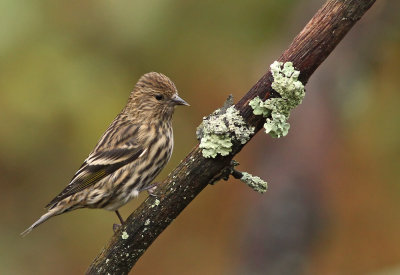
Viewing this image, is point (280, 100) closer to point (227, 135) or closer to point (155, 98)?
point (227, 135)

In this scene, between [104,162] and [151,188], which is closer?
[151,188]

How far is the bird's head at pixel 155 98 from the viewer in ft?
22.1

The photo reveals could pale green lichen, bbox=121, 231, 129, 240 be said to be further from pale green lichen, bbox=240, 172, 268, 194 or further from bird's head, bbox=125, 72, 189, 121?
bird's head, bbox=125, 72, 189, 121

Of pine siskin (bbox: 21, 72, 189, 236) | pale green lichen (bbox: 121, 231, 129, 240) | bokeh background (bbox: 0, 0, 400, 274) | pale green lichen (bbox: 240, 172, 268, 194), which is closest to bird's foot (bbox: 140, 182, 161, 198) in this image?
pine siskin (bbox: 21, 72, 189, 236)

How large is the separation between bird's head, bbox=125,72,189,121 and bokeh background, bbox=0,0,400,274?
2.06ft

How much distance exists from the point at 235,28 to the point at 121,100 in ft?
4.31

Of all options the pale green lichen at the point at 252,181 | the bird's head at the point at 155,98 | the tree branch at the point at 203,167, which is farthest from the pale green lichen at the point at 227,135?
the bird's head at the point at 155,98

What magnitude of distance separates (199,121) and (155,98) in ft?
4.37

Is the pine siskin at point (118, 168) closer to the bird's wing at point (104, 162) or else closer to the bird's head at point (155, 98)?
the bird's wing at point (104, 162)

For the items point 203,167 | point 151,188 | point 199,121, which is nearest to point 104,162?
point 151,188

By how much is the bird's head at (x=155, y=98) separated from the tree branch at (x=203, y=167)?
2.15 m

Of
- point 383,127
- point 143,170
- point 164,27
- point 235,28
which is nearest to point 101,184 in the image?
point 143,170

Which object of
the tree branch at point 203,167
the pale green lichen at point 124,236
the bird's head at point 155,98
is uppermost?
the bird's head at point 155,98

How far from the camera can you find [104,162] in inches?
249
